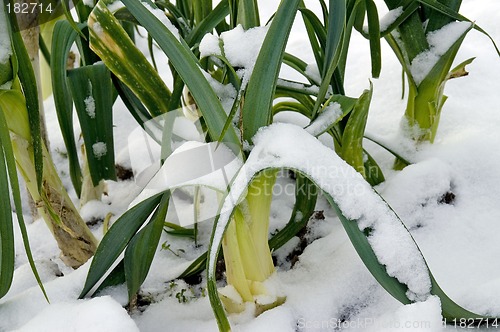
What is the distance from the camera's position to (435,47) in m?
0.87

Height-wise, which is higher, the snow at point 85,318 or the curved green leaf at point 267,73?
the curved green leaf at point 267,73

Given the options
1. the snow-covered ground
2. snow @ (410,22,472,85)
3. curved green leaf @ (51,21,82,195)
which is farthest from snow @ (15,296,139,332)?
snow @ (410,22,472,85)

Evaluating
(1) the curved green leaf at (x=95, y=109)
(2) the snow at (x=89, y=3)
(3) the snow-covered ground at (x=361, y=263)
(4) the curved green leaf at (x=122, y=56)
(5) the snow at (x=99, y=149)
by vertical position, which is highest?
(2) the snow at (x=89, y=3)

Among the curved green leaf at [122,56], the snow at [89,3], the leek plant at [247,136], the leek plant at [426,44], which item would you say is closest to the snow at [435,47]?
the leek plant at [426,44]

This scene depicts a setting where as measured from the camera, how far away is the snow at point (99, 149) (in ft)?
2.76

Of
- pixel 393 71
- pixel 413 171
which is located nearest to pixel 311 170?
pixel 413 171

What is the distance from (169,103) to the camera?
2.53 ft

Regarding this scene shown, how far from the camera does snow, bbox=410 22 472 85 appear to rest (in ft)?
2.83

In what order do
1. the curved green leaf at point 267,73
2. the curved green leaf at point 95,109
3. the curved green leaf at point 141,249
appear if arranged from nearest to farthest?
1. the curved green leaf at point 267,73
2. the curved green leaf at point 141,249
3. the curved green leaf at point 95,109

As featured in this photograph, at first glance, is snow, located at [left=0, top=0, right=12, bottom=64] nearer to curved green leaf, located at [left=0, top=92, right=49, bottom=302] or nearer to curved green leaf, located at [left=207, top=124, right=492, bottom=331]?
curved green leaf, located at [left=0, top=92, right=49, bottom=302]

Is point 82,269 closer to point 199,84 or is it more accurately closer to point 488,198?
point 199,84

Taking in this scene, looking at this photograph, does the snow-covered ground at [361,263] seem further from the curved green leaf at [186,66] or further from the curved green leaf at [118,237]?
the curved green leaf at [186,66]

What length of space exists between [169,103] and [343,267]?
1.03 ft

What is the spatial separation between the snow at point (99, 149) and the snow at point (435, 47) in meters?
0.47
